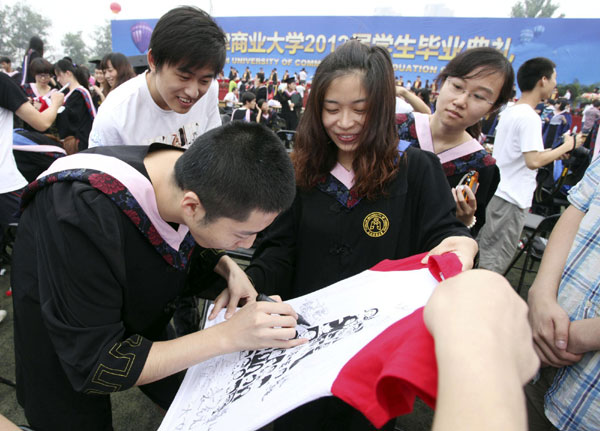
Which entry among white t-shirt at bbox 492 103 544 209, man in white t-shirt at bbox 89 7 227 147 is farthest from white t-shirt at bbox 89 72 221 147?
white t-shirt at bbox 492 103 544 209

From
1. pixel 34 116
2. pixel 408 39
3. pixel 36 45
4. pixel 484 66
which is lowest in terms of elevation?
pixel 34 116

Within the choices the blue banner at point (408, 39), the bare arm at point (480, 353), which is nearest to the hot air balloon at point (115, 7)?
the blue banner at point (408, 39)

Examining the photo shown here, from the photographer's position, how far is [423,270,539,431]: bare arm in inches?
14.1

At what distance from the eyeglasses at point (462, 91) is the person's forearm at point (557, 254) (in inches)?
34.9

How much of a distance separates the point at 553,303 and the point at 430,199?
526mm

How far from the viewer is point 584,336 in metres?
1.04

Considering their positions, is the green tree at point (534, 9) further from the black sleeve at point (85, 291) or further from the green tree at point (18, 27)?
the green tree at point (18, 27)

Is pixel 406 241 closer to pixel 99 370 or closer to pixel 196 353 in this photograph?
pixel 196 353

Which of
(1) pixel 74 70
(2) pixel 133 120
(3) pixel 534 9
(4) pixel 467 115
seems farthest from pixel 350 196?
(3) pixel 534 9

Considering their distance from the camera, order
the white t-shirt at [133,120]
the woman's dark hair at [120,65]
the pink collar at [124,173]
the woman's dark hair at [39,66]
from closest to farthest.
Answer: the pink collar at [124,173] < the white t-shirt at [133,120] < the woman's dark hair at [120,65] < the woman's dark hair at [39,66]

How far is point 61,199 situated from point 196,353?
54 cm

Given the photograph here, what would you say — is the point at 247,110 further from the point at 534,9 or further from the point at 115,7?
the point at 534,9

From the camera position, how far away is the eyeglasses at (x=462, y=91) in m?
1.90

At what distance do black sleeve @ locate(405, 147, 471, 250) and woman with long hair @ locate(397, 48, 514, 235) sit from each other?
0.44 m
